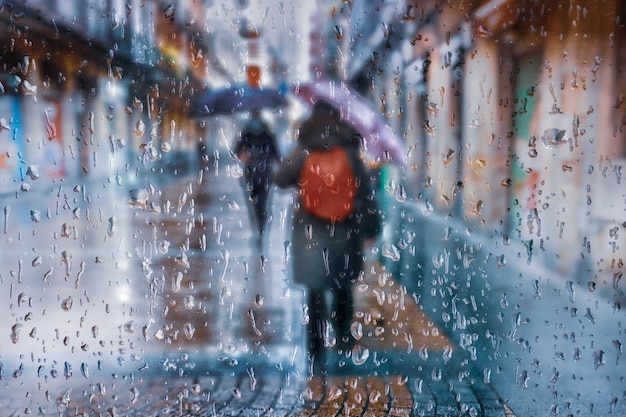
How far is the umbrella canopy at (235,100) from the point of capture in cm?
111

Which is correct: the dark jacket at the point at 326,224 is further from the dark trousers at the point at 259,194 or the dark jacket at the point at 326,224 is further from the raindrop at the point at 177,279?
the raindrop at the point at 177,279

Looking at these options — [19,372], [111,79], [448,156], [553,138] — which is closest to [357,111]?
[448,156]

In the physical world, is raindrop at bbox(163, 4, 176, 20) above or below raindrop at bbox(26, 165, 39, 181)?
above

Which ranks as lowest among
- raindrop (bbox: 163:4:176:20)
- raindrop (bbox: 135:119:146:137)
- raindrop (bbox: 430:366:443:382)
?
raindrop (bbox: 430:366:443:382)

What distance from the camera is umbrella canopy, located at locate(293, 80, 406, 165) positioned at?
111 cm

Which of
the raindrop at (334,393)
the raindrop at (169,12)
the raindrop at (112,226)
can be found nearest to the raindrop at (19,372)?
the raindrop at (112,226)

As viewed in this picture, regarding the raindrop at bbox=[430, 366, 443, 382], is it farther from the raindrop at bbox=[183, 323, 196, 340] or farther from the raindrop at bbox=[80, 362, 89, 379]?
the raindrop at bbox=[80, 362, 89, 379]

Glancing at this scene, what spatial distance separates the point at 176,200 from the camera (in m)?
1.11

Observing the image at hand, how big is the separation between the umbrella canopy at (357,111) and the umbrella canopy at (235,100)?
0.17 feet

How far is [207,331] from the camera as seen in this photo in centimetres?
114

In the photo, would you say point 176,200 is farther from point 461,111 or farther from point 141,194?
point 461,111

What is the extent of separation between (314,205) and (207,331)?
0.36 meters

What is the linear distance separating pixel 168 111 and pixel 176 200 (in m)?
0.19

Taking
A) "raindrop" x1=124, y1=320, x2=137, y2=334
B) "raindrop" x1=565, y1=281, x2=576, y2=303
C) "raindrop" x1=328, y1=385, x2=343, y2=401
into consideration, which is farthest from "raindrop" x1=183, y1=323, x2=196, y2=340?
"raindrop" x1=565, y1=281, x2=576, y2=303
